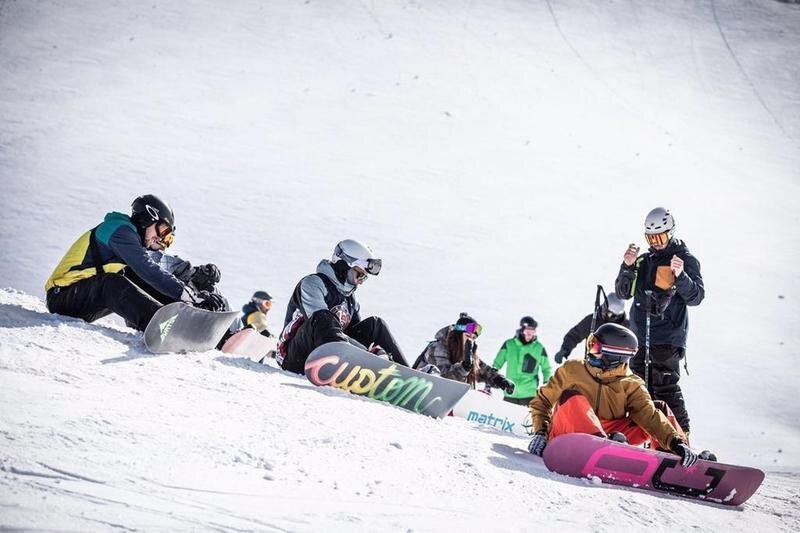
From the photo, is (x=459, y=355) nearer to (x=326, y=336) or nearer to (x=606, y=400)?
(x=326, y=336)

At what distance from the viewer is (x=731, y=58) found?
108 ft

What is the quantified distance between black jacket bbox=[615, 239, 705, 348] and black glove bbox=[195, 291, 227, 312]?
3.18 meters

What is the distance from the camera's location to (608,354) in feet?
16.6

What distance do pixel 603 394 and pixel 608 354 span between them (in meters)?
0.28

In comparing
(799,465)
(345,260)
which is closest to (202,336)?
(345,260)

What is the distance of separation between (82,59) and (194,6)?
25.7ft

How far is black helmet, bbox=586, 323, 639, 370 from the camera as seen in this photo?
505cm

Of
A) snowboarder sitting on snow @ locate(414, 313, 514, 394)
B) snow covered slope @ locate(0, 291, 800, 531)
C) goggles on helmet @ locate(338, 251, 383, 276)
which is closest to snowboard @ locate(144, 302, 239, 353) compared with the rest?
snow covered slope @ locate(0, 291, 800, 531)

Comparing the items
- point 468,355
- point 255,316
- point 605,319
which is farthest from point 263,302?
point 605,319

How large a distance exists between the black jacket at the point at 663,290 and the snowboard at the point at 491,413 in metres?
1.55

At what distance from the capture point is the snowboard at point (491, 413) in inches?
285

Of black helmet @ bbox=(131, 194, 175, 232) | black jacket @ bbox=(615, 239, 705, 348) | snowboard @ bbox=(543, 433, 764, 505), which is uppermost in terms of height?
black jacket @ bbox=(615, 239, 705, 348)

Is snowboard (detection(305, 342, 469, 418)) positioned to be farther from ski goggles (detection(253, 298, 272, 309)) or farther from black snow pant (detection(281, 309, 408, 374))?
ski goggles (detection(253, 298, 272, 309))

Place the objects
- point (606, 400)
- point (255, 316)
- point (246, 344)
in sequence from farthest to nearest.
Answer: point (255, 316) → point (246, 344) → point (606, 400)
